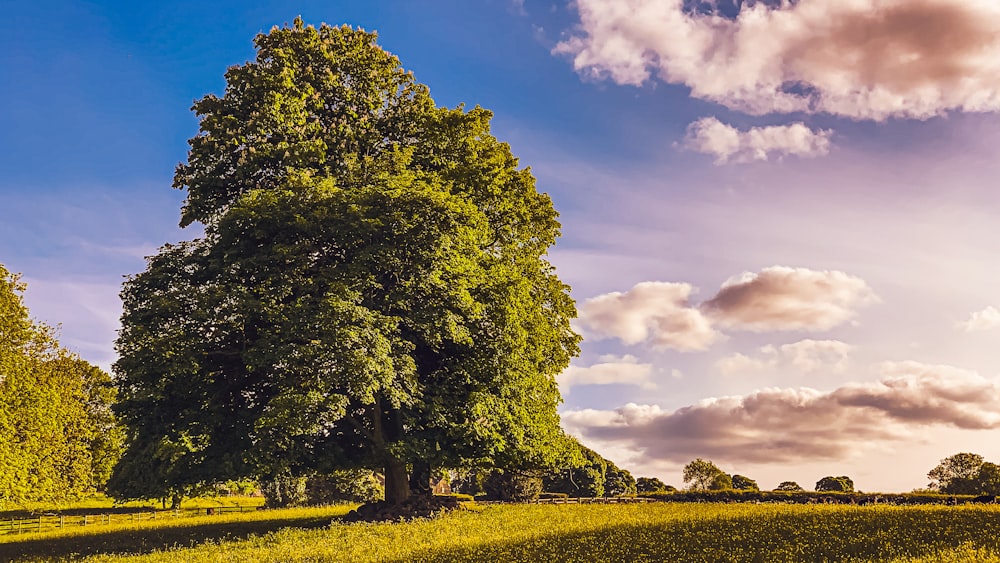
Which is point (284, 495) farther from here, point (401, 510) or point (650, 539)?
point (650, 539)

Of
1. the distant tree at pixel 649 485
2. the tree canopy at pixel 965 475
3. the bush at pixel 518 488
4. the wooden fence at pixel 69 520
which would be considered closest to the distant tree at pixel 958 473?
the tree canopy at pixel 965 475

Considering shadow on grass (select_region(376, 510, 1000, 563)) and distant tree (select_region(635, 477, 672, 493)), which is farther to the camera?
distant tree (select_region(635, 477, 672, 493))

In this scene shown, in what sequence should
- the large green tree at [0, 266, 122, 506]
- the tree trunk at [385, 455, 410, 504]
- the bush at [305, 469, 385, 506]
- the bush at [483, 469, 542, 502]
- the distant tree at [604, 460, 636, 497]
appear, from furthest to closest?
the distant tree at [604, 460, 636, 497]
the bush at [305, 469, 385, 506]
the bush at [483, 469, 542, 502]
the large green tree at [0, 266, 122, 506]
the tree trunk at [385, 455, 410, 504]

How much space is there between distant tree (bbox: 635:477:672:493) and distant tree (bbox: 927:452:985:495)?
29.4 m

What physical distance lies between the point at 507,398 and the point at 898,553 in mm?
16100

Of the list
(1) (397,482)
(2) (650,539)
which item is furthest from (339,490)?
(2) (650,539)

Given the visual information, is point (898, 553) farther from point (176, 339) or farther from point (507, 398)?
point (176, 339)

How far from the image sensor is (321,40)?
35.5 meters

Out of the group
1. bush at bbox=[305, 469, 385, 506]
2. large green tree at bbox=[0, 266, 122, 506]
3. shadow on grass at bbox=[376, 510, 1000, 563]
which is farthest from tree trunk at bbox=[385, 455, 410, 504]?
bush at bbox=[305, 469, 385, 506]

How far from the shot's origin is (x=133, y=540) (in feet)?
112

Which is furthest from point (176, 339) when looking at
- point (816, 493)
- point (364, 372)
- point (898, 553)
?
point (816, 493)

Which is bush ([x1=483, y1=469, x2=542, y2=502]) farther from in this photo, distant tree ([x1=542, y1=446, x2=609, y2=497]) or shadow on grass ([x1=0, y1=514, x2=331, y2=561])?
shadow on grass ([x1=0, y1=514, x2=331, y2=561])

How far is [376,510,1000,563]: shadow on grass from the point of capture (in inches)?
761

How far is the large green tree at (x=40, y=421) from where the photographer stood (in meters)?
46.0
